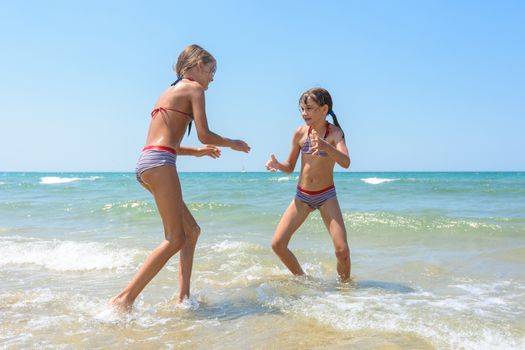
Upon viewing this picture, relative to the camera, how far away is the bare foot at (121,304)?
3.78 meters

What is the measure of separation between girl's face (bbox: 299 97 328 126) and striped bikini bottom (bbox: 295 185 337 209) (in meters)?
0.69

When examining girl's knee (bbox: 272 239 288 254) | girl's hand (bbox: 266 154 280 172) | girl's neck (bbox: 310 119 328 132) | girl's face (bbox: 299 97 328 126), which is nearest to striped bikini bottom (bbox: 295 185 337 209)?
girl's hand (bbox: 266 154 280 172)

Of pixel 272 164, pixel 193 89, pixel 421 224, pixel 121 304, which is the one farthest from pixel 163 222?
pixel 421 224

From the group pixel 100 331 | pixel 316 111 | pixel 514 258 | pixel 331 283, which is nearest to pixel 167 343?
pixel 100 331

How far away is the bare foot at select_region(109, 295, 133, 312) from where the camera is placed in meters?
3.78

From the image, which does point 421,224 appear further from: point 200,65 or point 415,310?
point 200,65

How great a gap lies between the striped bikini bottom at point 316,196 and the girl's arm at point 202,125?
1.46 meters

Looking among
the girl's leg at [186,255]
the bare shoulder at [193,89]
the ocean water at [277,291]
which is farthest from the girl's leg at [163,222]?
the bare shoulder at [193,89]

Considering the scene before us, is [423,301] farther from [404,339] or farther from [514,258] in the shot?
[514,258]

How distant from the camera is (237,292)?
4.67 meters

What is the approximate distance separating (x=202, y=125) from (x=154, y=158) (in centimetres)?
44

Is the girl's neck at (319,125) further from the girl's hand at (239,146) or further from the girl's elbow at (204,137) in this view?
the girl's elbow at (204,137)

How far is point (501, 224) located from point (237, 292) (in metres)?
6.76

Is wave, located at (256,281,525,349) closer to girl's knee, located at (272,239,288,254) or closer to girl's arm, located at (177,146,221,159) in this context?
girl's knee, located at (272,239,288,254)
